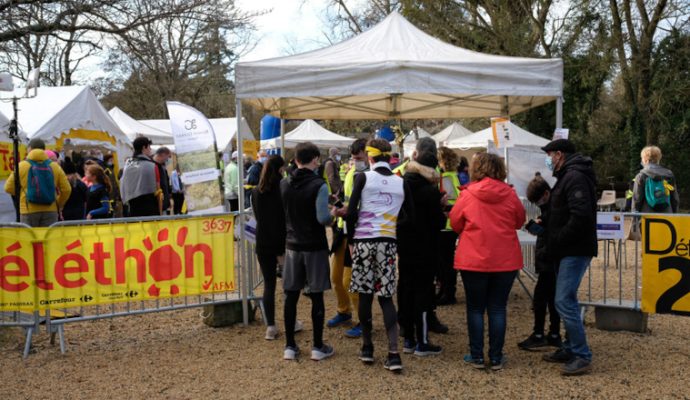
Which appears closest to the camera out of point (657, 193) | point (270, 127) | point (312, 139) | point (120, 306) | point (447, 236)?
point (447, 236)

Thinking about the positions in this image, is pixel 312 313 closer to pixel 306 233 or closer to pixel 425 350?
pixel 306 233

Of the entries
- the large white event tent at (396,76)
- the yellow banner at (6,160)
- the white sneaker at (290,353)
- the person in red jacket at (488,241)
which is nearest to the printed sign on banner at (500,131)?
the large white event tent at (396,76)

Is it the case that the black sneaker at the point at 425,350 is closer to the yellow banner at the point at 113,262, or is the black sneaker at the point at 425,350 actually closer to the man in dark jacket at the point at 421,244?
the man in dark jacket at the point at 421,244

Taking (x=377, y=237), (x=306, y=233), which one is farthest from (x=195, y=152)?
(x=377, y=237)

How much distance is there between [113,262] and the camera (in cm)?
584

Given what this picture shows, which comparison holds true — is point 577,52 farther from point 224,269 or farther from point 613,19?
point 224,269

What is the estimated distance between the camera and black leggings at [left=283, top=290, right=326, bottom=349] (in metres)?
5.26

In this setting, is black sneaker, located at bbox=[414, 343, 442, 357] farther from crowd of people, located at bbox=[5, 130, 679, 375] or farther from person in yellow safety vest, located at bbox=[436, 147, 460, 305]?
person in yellow safety vest, located at bbox=[436, 147, 460, 305]

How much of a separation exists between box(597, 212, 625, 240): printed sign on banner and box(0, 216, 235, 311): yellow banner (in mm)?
3603

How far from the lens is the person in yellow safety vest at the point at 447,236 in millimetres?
6668

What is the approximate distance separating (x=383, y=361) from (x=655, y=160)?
5283 mm

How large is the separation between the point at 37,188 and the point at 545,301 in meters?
5.94

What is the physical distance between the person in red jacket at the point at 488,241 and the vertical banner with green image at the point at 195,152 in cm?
266

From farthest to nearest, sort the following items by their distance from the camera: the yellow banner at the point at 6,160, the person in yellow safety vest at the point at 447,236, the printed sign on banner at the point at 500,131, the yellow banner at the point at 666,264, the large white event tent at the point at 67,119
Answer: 1. the large white event tent at the point at 67,119
2. the yellow banner at the point at 6,160
3. the printed sign on banner at the point at 500,131
4. the person in yellow safety vest at the point at 447,236
5. the yellow banner at the point at 666,264
